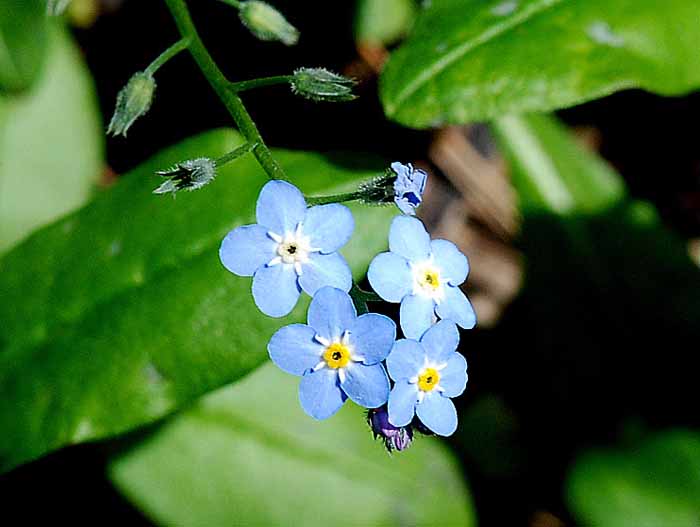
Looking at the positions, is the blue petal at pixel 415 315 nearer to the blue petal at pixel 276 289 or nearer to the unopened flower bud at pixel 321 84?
the blue petal at pixel 276 289

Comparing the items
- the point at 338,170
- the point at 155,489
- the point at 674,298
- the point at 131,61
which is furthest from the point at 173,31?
the point at 674,298

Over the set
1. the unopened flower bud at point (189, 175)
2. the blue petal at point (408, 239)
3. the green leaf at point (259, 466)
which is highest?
the unopened flower bud at point (189, 175)

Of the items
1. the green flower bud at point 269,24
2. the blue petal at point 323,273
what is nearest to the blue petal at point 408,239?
the blue petal at point 323,273

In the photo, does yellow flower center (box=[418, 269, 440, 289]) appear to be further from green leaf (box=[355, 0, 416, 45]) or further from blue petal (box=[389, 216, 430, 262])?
green leaf (box=[355, 0, 416, 45])

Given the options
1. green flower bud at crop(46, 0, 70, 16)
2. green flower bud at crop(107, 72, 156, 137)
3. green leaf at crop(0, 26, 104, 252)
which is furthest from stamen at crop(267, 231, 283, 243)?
green leaf at crop(0, 26, 104, 252)

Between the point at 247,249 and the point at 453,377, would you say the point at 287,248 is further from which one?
the point at 453,377
